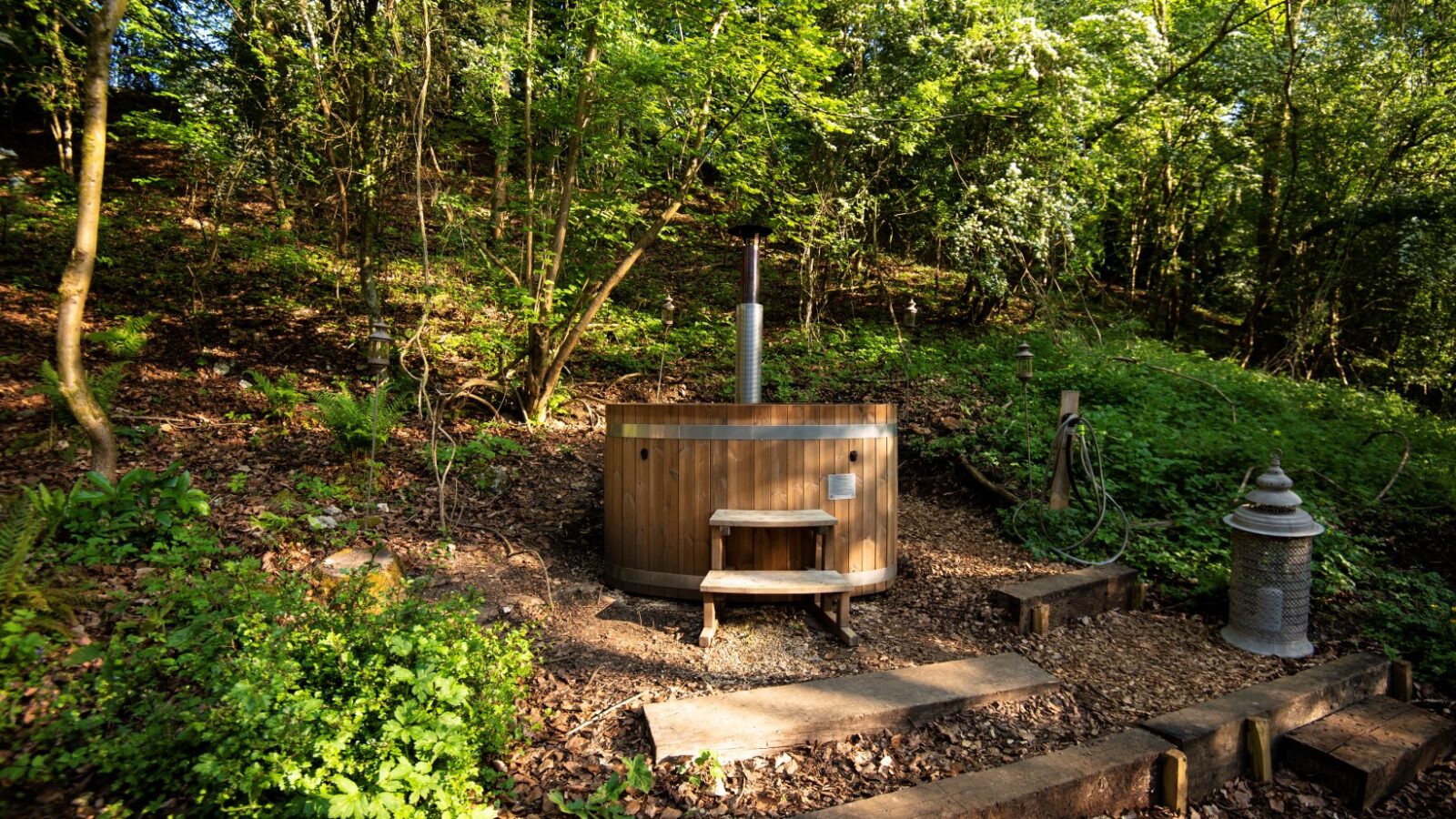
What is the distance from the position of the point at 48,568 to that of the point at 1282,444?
8.40 m

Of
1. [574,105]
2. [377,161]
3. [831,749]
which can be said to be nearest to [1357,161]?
[574,105]

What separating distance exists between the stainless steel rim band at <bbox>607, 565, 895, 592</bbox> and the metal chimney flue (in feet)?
4.49

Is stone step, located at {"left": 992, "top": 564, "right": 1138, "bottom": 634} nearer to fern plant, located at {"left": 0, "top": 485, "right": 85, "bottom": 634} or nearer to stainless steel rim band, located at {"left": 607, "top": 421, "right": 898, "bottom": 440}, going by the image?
stainless steel rim band, located at {"left": 607, "top": 421, "right": 898, "bottom": 440}

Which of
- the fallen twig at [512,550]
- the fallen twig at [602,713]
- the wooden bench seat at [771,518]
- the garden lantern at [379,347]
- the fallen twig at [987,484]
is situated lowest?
the fallen twig at [602,713]

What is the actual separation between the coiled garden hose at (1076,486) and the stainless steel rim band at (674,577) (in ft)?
4.43

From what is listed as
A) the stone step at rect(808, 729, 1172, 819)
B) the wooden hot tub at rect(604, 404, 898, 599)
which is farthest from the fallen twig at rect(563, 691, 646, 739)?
the wooden hot tub at rect(604, 404, 898, 599)

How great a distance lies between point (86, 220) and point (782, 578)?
4.10m

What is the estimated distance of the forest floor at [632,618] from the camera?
2.32 meters

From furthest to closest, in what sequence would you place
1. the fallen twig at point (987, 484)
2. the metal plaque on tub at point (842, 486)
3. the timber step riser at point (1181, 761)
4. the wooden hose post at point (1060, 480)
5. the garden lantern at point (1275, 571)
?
the fallen twig at point (987, 484) → the wooden hose post at point (1060, 480) → the metal plaque on tub at point (842, 486) → the garden lantern at point (1275, 571) → the timber step riser at point (1181, 761)

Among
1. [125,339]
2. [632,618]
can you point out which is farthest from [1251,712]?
[125,339]

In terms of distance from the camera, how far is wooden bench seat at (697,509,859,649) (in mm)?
3219

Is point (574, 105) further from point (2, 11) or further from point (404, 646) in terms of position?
point (404, 646)

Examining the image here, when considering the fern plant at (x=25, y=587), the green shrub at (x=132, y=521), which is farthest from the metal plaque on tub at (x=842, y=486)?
the fern plant at (x=25, y=587)

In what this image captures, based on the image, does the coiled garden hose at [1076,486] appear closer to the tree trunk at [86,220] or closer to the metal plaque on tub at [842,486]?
the metal plaque on tub at [842,486]
